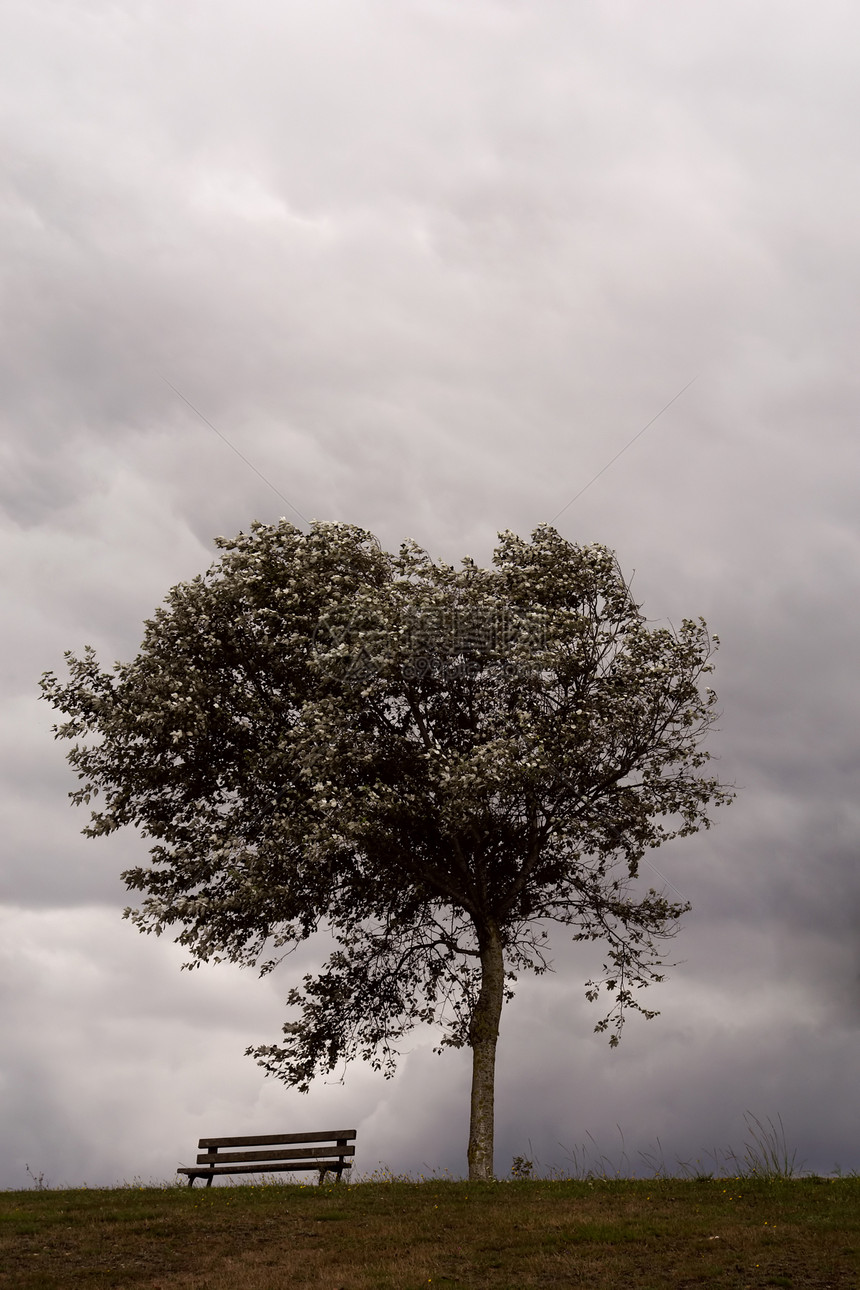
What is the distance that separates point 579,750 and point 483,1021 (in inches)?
307

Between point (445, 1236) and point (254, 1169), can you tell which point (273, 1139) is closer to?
A: point (254, 1169)

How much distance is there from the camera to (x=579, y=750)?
2612 centimetres

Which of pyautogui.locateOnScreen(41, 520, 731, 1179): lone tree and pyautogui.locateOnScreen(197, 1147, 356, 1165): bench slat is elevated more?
pyautogui.locateOnScreen(41, 520, 731, 1179): lone tree

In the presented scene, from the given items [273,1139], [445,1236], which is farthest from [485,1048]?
[445,1236]

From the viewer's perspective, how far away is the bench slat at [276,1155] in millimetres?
24281

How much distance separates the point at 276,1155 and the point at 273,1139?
388mm

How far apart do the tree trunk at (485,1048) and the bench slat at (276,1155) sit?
3235mm

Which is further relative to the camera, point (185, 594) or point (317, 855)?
point (185, 594)

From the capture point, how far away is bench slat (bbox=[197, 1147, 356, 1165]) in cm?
2428

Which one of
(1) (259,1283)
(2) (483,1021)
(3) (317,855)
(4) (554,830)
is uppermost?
(4) (554,830)

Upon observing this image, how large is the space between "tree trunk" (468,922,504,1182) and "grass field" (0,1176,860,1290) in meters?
1.87

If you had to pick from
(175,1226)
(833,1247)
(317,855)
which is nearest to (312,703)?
(317,855)

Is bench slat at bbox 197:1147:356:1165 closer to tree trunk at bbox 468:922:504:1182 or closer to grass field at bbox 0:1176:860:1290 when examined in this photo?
grass field at bbox 0:1176:860:1290

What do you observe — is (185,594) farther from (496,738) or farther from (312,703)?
(496,738)
